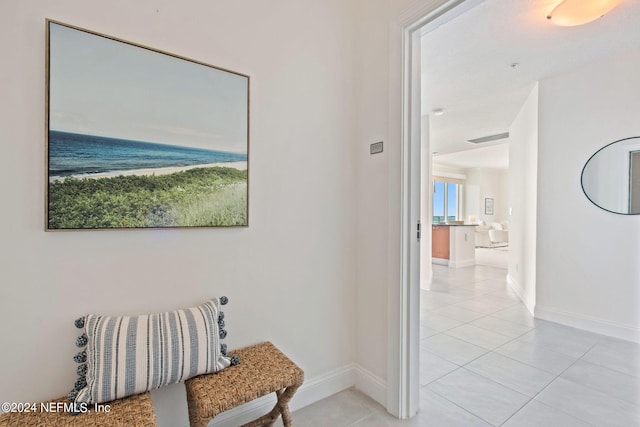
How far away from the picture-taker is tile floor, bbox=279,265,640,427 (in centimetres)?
164

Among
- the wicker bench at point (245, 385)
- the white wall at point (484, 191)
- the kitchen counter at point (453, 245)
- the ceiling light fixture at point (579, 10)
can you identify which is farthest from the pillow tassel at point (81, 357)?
the white wall at point (484, 191)

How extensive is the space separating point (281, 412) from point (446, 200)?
10.1 metres

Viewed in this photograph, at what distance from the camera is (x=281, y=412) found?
1394 millimetres

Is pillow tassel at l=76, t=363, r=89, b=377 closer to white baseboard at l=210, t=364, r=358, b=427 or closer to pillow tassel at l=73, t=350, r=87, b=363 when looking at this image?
pillow tassel at l=73, t=350, r=87, b=363

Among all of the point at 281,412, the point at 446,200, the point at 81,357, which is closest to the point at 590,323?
the point at 281,412

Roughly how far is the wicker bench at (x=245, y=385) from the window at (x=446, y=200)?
936 cm

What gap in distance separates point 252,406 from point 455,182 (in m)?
10.5

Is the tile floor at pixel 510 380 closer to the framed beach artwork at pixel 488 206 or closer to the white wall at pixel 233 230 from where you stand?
the white wall at pixel 233 230

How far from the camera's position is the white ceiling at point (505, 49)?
7.08 feet

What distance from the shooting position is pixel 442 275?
5434 millimetres

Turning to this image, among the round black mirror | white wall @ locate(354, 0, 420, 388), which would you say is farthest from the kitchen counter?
→ white wall @ locate(354, 0, 420, 388)

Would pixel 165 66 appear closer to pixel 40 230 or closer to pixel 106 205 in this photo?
pixel 106 205

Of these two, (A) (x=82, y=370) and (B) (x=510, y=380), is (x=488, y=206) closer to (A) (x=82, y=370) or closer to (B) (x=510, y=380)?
(B) (x=510, y=380)

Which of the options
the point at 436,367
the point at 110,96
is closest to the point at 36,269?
the point at 110,96
